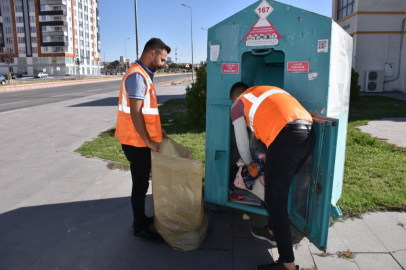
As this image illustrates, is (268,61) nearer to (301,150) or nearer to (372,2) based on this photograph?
(301,150)

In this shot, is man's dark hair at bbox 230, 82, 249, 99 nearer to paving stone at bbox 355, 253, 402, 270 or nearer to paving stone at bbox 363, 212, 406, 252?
paving stone at bbox 355, 253, 402, 270

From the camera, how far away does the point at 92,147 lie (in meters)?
6.30

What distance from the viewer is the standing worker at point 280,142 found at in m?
2.17

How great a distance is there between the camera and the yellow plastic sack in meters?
2.69

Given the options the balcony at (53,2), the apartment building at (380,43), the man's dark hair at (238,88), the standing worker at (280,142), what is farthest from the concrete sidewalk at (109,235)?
the balcony at (53,2)

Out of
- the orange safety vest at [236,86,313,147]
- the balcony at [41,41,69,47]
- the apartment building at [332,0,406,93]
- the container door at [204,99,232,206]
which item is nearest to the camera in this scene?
the orange safety vest at [236,86,313,147]

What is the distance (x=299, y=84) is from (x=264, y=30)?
23.1 inches

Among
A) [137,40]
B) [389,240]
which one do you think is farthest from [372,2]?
[389,240]

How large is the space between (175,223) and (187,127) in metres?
5.68

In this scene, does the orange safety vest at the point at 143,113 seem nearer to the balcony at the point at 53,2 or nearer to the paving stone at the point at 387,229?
the paving stone at the point at 387,229

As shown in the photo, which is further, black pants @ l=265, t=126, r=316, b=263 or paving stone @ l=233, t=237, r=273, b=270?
paving stone @ l=233, t=237, r=273, b=270

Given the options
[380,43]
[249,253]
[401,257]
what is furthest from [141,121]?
[380,43]

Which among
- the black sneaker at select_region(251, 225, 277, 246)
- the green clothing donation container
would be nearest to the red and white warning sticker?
the green clothing donation container

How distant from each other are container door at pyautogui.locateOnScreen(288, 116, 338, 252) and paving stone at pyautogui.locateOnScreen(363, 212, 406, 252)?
2.70 ft
